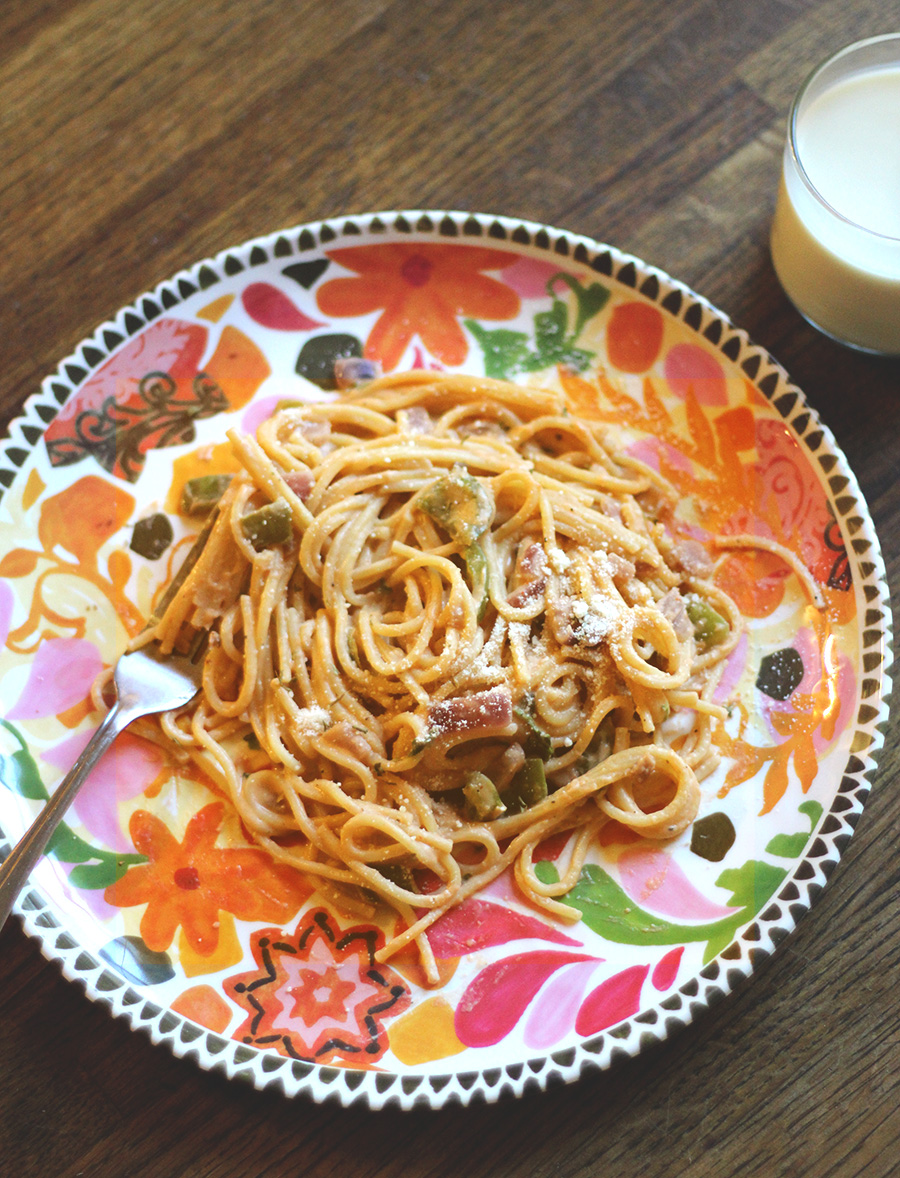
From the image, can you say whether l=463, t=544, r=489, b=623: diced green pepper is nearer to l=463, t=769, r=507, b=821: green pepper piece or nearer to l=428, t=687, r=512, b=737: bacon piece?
l=428, t=687, r=512, b=737: bacon piece

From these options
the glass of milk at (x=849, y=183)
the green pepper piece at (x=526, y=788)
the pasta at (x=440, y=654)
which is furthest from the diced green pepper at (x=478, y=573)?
the glass of milk at (x=849, y=183)

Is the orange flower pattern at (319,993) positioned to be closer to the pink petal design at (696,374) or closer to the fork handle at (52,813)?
the fork handle at (52,813)

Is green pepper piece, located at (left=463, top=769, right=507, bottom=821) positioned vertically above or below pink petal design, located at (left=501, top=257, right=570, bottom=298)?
below

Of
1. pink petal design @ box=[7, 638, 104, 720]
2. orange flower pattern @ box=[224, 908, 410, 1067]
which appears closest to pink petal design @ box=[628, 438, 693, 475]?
orange flower pattern @ box=[224, 908, 410, 1067]

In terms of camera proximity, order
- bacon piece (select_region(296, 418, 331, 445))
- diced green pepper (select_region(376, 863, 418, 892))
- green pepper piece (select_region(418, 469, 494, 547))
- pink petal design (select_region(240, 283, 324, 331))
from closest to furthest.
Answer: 1. diced green pepper (select_region(376, 863, 418, 892))
2. green pepper piece (select_region(418, 469, 494, 547))
3. bacon piece (select_region(296, 418, 331, 445))
4. pink petal design (select_region(240, 283, 324, 331))

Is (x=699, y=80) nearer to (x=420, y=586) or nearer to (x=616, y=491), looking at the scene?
(x=616, y=491)
